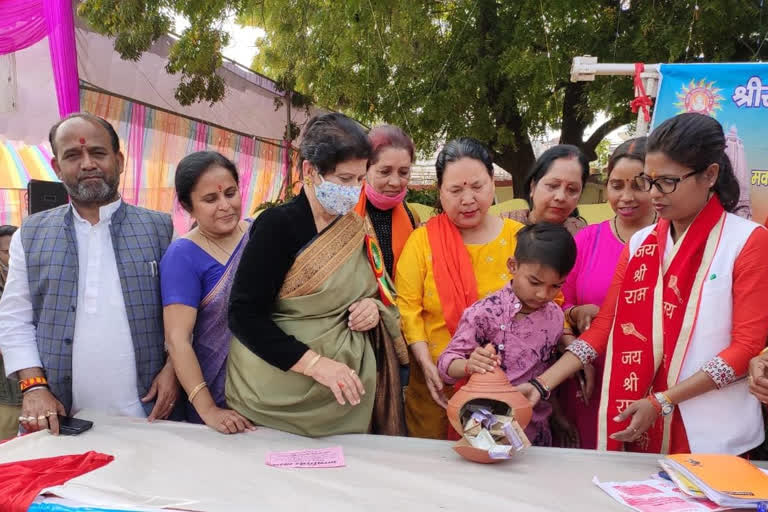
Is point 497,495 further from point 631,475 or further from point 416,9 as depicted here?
point 416,9

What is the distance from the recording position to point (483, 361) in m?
1.75

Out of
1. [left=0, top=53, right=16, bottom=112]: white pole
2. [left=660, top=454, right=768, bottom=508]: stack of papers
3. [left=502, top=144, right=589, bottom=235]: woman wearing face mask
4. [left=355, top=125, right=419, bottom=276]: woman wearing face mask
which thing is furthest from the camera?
[left=0, top=53, right=16, bottom=112]: white pole

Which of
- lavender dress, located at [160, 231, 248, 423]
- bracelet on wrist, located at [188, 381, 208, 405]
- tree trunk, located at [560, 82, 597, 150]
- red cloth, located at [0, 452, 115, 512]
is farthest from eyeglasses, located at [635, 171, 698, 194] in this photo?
tree trunk, located at [560, 82, 597, 150]

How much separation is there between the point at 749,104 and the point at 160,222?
3.16 metres

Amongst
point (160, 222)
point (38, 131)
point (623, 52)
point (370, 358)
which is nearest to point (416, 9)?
point (623, 52)

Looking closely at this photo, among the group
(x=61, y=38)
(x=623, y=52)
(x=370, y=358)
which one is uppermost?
(x=623, y=52)

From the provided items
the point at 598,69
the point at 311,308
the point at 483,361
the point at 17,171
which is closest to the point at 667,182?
the point at 483,361

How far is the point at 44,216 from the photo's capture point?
2314mm

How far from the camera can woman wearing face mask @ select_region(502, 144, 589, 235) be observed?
2529mm

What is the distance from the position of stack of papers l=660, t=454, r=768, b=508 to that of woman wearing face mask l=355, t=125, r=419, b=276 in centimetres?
135

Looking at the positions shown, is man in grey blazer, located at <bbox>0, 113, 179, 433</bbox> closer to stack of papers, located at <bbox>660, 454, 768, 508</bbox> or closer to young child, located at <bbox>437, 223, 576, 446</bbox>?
young child, located at <bbox>437, 223, 576, 446</bbox>

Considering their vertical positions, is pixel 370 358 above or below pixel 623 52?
below

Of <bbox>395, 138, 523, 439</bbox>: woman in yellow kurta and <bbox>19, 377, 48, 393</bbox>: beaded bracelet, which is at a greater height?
<bbox>395, 138, 523, 439</bbox>: woman in yellow kurta

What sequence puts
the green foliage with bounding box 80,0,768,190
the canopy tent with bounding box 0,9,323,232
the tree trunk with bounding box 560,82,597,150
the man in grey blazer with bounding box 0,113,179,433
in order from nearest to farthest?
1. the man in grey blazer with bounding box 0,113,179,433
2. the green foliage with bounding box 80,0,768,190
3. the canopy tent with bounding box 0,9,323,232
4. the tree trunk with bounding box 560,82,597,150
